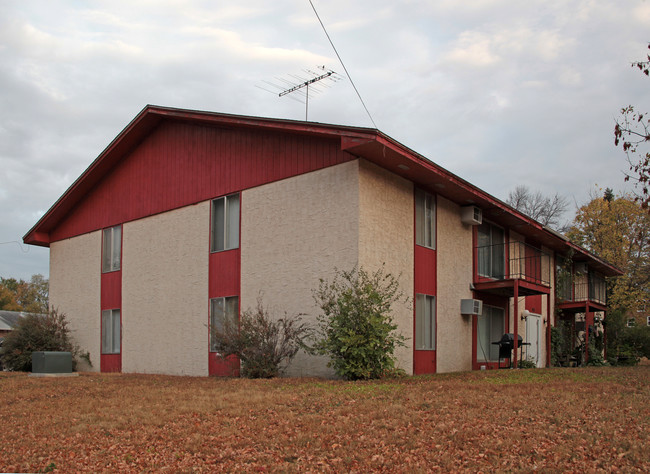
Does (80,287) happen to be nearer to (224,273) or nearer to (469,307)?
(224,273)

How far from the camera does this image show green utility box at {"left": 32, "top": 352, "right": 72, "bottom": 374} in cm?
1596

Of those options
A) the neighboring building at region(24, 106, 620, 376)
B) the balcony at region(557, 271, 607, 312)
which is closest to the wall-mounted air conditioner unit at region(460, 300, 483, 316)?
the neighboring building at region(24, 106, 620, 376)

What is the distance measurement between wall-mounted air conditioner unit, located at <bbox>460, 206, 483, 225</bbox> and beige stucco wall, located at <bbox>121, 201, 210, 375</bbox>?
23.4 feet

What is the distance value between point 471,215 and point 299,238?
533cm

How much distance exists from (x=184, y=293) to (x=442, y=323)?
7284 mm

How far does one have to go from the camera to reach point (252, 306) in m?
15.6

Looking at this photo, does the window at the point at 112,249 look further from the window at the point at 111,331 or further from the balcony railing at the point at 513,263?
the balcony railing at the point at 513,263

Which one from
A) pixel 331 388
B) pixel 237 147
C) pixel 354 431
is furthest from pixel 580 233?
pixel 354 431

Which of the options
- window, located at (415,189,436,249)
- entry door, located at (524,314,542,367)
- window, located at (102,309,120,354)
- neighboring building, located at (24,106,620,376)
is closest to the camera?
neighboring building, located at (24,106,620,376)

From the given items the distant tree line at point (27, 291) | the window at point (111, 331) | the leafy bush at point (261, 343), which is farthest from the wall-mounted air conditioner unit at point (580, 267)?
the distant tree line at point (27, 291)

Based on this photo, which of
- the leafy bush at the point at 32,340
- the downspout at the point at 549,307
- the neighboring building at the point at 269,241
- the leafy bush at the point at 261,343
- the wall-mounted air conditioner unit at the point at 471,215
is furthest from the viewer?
the downspout at the point at 549,307

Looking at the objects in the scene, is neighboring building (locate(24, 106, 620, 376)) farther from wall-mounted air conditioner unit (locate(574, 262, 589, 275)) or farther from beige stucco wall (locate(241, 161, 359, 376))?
wall-mounted air conditioner unit (locate(574, 262, 589, 275))

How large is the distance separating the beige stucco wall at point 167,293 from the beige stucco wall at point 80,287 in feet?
6.15

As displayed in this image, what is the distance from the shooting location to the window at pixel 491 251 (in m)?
18.5
